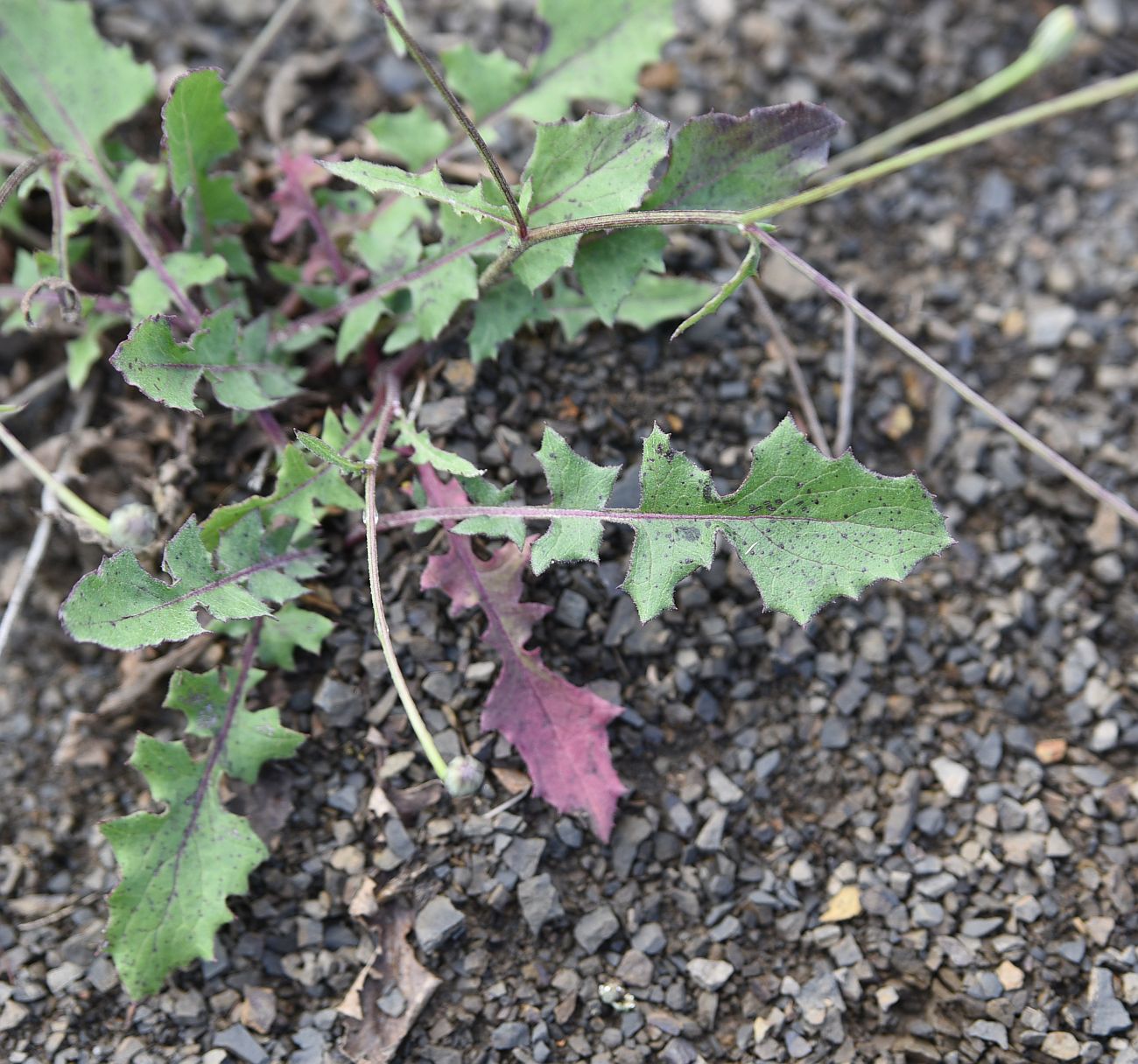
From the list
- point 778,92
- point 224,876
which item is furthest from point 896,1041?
point 778,92

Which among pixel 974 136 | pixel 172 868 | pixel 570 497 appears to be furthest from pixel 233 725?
pixel 974 136

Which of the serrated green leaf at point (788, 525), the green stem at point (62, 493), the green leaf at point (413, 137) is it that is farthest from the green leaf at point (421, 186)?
the green stem at point (62, 493)

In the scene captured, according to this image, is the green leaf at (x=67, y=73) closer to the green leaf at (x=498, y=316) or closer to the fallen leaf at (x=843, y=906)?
the green leaf at (x=498, y=316)

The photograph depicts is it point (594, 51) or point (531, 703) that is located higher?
point (594, 51)

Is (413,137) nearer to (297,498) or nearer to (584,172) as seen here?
(584,172)

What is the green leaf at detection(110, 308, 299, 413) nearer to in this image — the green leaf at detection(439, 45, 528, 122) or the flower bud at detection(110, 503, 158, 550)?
the flower bud at detection(110, 503, 158, 550)

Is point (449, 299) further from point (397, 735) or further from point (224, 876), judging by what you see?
point (224, 876)

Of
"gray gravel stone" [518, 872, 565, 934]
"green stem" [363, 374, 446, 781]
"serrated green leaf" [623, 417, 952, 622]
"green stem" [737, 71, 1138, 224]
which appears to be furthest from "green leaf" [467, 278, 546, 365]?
"gray gravel stone" [518, 872, 565, 934]
